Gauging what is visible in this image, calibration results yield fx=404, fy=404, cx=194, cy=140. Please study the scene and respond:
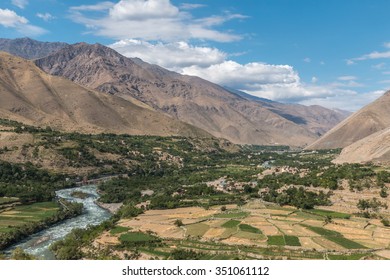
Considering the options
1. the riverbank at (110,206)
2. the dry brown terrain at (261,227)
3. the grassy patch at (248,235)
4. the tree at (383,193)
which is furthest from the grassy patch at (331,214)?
the riverbank at (110,206)

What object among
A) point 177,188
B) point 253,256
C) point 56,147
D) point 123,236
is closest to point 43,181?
point 56,147

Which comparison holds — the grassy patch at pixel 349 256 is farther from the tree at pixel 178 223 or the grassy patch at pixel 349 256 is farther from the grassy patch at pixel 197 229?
the tree at pixel 178 223

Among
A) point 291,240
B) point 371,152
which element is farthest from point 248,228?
point 371,152

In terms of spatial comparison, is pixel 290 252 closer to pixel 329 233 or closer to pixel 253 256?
pixel 253 256

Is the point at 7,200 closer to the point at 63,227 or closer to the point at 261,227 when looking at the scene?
the point at 63,227

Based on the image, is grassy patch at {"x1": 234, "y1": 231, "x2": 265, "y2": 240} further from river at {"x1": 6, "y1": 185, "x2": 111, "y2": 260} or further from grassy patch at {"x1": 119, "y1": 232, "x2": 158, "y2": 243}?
river at {"x1": 6, "y1": 185, "x2": 111, "y2": 260}
